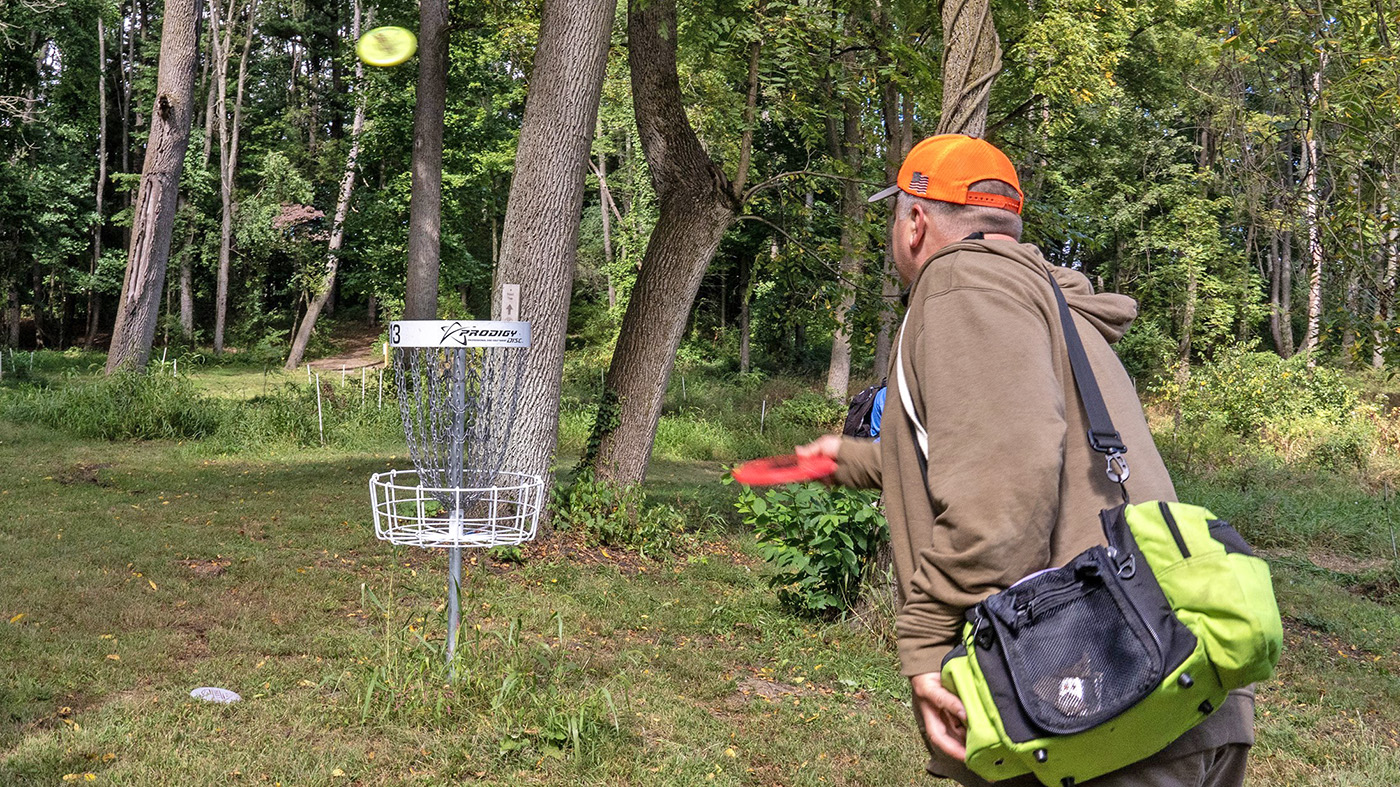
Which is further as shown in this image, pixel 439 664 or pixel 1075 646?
pixel 439 664

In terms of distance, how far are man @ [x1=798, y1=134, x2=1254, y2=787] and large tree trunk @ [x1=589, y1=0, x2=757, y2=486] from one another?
286 inches

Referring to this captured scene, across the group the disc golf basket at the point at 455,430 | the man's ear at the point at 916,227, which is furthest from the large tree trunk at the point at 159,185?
the man's ear at the point at 916,227

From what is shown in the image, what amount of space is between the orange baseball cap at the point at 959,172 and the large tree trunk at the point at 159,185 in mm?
13871

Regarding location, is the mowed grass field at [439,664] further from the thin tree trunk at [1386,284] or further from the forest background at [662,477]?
the thin tree trunk at [1386,284]

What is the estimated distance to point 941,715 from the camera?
5.96ft

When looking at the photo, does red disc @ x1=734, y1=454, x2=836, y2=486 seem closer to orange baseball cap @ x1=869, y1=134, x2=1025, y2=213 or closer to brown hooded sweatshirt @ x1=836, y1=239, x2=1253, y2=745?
brown hooded sweatshirt @ x1=836, y1=239, x2=1253, y2=745

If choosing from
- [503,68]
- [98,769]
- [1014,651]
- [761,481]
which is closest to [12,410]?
[98,769]

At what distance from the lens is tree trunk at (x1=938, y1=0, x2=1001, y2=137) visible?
6613 mm

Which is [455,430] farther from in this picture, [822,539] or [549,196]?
[549,196]

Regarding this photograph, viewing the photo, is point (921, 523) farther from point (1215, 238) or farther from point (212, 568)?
point (1215, 238)

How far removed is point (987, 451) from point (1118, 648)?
344 millimetres

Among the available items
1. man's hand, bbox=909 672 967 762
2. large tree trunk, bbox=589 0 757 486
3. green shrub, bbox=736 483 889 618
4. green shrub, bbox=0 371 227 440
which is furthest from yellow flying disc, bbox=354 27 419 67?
man's hand, bbox=909 672 967 762

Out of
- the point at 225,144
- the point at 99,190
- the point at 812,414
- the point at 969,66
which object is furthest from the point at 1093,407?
the point at 99,190

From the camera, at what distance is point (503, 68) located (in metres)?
32.7
